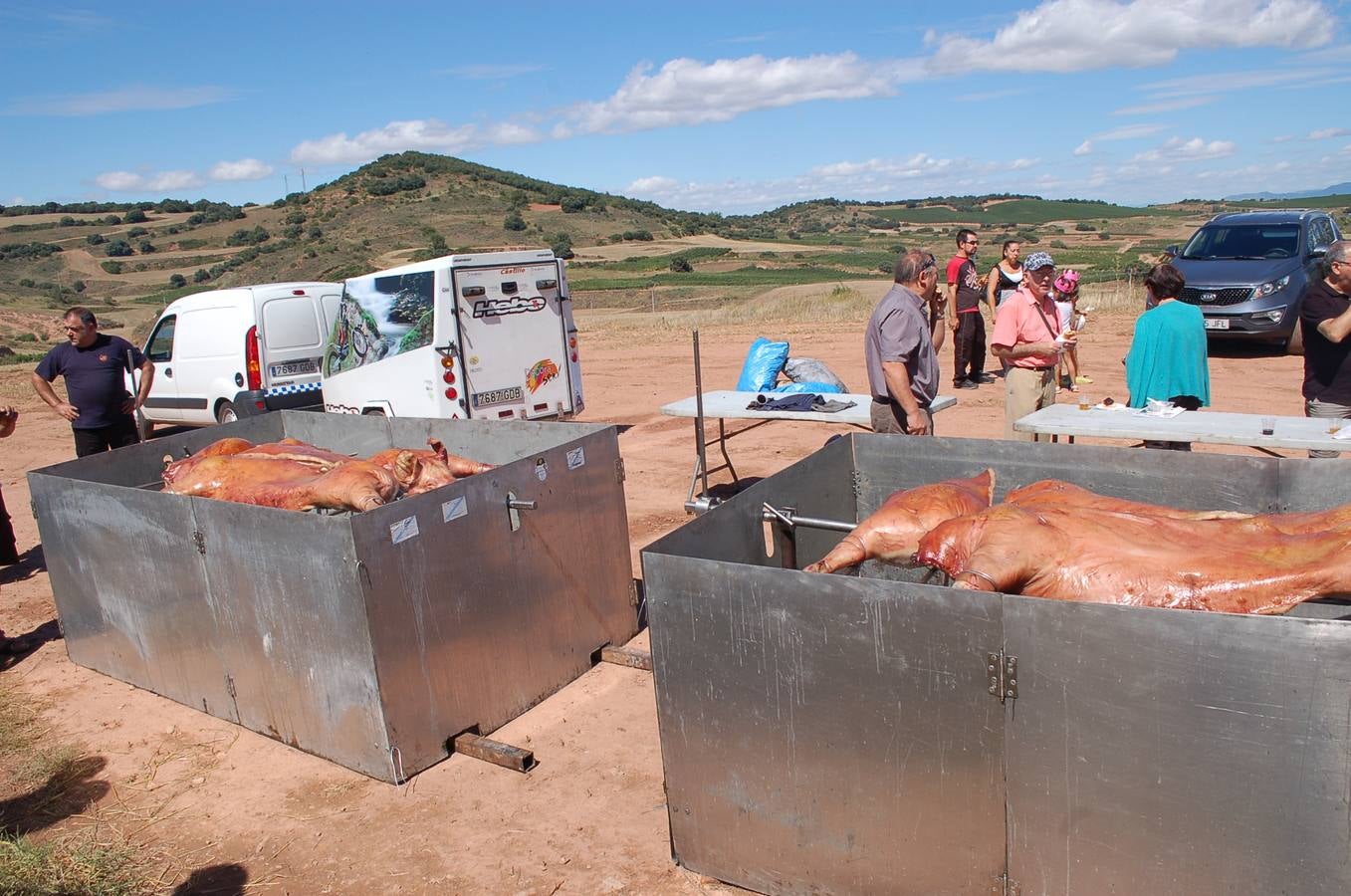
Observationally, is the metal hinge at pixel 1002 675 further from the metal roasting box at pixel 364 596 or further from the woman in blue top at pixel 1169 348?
the woman in blue top at pixel 1169 348

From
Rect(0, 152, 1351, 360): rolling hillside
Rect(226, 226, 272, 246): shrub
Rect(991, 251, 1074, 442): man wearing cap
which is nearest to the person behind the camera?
Rect(991, 251, 1074, 442): man wearing cap

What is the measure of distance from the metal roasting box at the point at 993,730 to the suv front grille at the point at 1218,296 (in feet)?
40.7

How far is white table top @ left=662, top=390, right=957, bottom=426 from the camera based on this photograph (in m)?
7.39

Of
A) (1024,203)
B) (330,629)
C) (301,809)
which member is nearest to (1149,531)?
(330,629)

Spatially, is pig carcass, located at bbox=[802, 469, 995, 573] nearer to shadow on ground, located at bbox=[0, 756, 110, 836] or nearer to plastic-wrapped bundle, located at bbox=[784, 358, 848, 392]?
shadow on ground, located at bbox=[0, 756, 110, 836]

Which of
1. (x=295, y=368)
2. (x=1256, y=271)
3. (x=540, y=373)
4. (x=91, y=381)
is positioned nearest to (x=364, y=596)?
(x=91, y=381)

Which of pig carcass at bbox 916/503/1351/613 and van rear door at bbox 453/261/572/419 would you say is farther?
van rear door at bbox 453/261/572/419

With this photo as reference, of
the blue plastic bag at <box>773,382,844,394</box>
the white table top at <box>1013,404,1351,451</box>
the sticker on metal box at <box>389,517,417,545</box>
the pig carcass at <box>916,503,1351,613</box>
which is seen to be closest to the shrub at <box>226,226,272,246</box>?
the blue plastic bag at <box>773,382,844,394</box>

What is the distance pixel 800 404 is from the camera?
25.7ft

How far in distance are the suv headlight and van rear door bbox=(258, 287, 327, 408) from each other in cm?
1314

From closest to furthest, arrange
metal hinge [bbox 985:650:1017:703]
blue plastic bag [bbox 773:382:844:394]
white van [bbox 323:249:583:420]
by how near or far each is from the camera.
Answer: metal hinge [bbox 985:650:1017:703] → blue plastic bag [bbox 773:382:844:394] → white van [bbox 323:249:583:420]

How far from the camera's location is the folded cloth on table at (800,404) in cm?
777

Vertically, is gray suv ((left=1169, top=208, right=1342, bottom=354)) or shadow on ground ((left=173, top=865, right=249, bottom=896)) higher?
gray suv ((left=1169, top=208, right=1342, bottom=354))

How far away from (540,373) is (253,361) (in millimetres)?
3818
